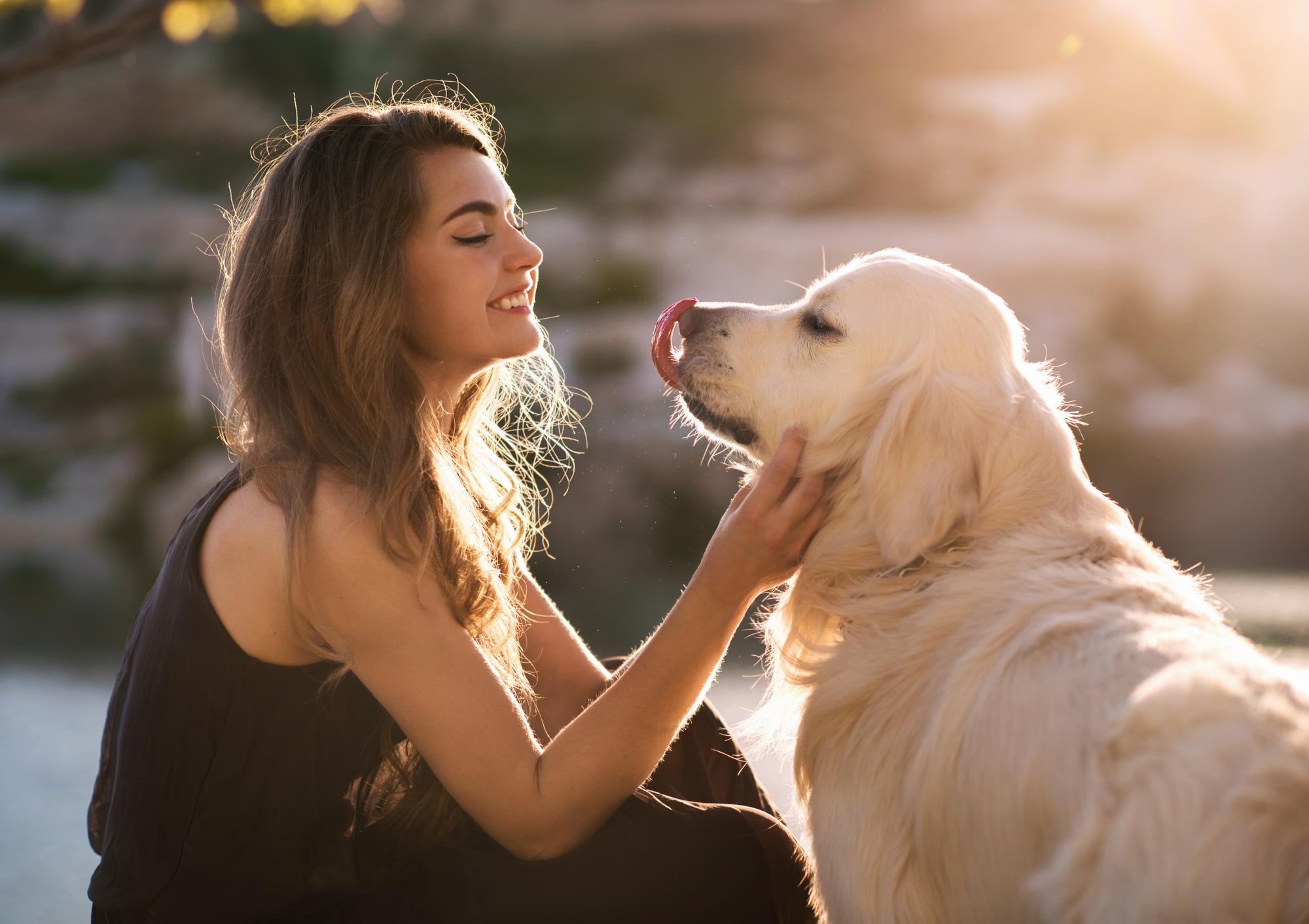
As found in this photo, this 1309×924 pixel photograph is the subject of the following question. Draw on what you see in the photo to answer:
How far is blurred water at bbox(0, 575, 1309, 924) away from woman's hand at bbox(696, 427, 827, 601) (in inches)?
18.9

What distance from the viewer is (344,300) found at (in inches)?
81.7

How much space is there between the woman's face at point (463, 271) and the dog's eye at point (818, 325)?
0.56 metres

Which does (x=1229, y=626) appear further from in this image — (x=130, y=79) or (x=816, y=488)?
(x=130, y=79)

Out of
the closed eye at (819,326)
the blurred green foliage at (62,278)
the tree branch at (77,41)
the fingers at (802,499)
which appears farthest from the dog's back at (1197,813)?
the blurred green foliage at (62,278)

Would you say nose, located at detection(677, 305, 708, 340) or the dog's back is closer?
the dog's back

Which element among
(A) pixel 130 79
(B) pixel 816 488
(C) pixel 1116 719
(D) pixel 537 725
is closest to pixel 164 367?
(A) pixel 130 79

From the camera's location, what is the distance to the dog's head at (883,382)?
6.06ft

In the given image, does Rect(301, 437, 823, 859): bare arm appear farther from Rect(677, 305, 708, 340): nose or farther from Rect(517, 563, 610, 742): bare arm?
Rect(517, 563, 610, 742): bare arm

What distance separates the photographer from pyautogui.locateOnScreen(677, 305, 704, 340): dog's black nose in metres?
2.30

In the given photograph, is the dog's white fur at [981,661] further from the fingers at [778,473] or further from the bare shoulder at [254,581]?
the bare shoulder at [254,581]

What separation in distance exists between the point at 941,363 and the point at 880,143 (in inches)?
430

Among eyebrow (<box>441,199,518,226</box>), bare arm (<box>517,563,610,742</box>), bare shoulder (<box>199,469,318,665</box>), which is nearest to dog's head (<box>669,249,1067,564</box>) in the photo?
eyebrow (<box>441,199,518,226</box>)

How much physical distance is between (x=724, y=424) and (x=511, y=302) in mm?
516

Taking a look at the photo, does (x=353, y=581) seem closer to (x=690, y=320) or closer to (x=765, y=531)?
(x=765, y=531)
